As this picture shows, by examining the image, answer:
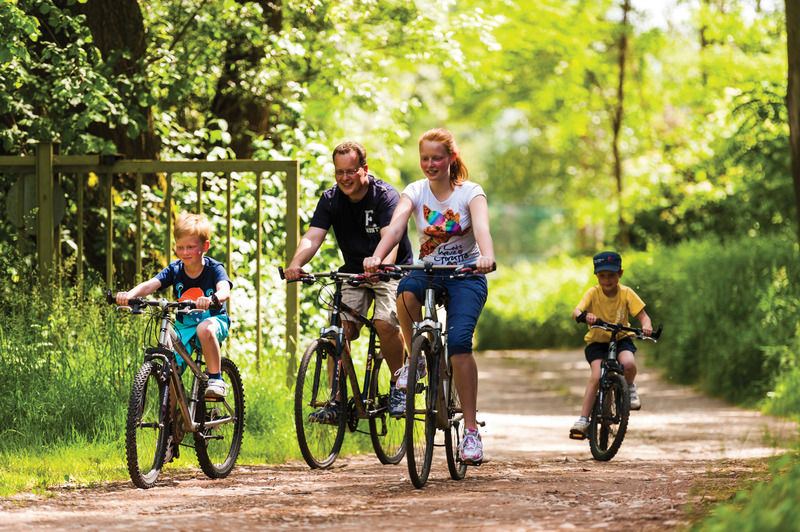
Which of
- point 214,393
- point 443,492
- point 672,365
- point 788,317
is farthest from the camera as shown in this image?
point 672,365

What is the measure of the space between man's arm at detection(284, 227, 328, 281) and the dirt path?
3.94 feet

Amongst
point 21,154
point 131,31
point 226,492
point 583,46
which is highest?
point 583,46

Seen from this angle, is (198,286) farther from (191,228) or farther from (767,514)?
(767,514)

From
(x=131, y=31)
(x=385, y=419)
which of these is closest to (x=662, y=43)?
(x=131, y=31)

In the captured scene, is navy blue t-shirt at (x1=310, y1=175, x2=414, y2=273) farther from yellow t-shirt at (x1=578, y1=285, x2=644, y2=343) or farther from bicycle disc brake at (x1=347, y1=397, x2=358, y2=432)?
yellow t-shirt at (x1=578, y1=285, x2=644, y2=343)

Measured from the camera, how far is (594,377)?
8125 millimetres

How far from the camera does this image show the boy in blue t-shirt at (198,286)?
256 inches

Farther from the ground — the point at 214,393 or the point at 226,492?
the point at 214,393

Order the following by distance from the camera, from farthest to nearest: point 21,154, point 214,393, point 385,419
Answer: point 21,154, point 385,419, point 214,393

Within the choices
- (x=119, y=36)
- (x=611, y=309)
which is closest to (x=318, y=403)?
(x=611, y=309)

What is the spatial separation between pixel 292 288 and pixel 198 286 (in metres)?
2.26

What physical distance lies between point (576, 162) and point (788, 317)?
22.1 m

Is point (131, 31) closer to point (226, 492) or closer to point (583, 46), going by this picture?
point (226, 492)

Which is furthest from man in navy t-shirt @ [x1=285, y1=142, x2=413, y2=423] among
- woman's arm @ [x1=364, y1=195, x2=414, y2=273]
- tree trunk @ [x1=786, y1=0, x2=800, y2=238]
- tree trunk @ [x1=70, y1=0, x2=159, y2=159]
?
tree trunk @ [x1=70, y1=0, x2=159, y2=159]
